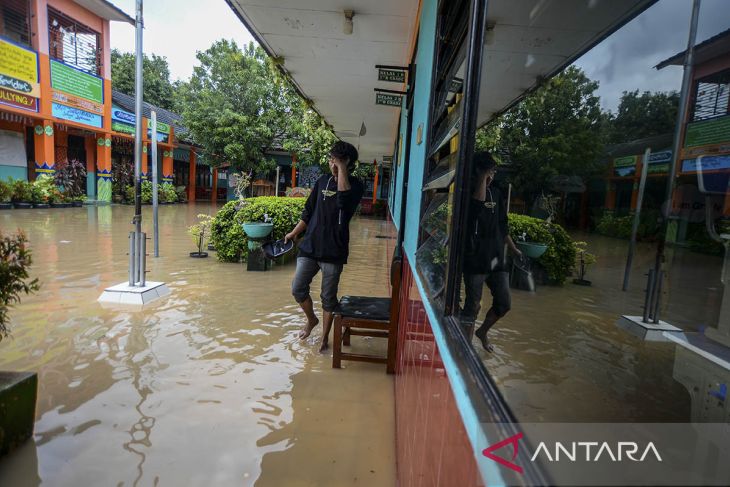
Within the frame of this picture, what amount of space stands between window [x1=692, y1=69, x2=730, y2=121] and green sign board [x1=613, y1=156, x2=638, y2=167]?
0.43 m

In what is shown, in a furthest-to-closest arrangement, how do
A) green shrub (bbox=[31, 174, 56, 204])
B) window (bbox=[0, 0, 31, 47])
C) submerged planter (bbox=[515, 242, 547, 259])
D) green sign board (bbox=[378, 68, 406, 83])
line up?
window (bbox=[0, 0, 31, 47]) < green shrub (bbox=[31, 174, 56, 204]) < green sign board (bbox=[378, 68, 406, 83]) < submerged planter (bbox=[515, 242, 547, 259])

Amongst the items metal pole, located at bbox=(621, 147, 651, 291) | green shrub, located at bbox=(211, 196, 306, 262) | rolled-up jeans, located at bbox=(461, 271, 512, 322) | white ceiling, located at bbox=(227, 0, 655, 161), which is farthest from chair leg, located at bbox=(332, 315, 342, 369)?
green shrub, located at bbox=(211, 196, 306, 262)

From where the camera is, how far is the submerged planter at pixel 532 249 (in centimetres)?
145

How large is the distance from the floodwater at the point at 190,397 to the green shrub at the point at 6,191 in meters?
10.9

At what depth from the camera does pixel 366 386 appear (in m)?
3.08

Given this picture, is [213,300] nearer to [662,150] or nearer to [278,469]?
[278,469]

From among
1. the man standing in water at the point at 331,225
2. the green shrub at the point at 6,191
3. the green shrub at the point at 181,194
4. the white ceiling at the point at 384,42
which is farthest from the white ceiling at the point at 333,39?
the green shrub at the point at 181,194

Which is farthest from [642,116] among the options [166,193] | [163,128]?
[163,128]

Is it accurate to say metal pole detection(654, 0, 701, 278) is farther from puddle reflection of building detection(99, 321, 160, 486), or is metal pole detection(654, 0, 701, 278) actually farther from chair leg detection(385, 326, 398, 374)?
puddle reflection of building detection(99, 321, 160, 486)

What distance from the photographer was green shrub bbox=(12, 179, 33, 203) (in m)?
13.8

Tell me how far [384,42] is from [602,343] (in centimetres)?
385

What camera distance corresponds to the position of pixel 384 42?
4.44 meters

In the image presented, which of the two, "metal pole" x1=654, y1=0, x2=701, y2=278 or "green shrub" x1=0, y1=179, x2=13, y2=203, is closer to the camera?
"metal pole" x1=654, y1=0, x2=701, y2=278

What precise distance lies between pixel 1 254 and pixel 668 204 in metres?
3.16
